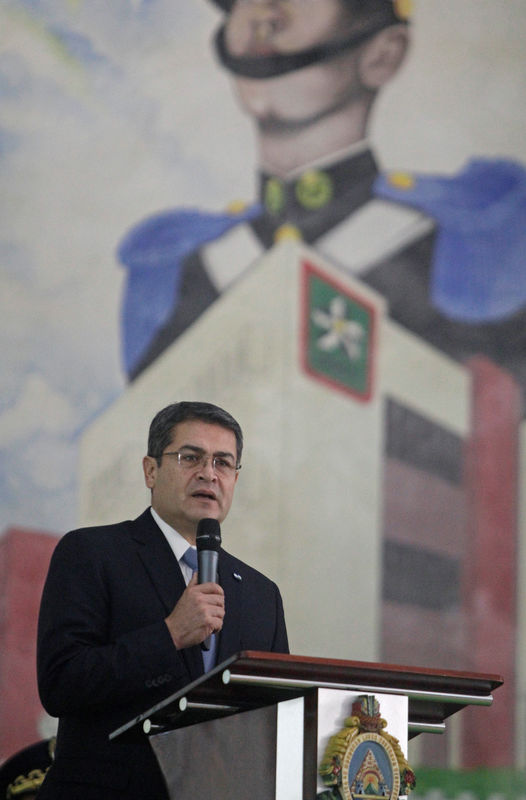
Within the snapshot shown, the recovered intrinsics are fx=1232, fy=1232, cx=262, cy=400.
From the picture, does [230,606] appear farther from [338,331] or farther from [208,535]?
[338,331]

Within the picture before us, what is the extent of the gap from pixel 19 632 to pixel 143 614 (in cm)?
427

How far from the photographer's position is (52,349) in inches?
291

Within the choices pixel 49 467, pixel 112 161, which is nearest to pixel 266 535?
pixel 49 467

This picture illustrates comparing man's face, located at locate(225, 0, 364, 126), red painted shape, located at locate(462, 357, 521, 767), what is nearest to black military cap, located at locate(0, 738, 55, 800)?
red painted shape, located at locate(462, 357, 521, 767)

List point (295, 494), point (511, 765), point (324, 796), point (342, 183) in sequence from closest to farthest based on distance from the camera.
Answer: point (324, 796)
point (511, 765)
point (295, 494)
point (342, 183)

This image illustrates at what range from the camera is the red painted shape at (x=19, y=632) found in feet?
21.6

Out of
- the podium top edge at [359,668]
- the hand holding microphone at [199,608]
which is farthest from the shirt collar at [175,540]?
the podium top edge at [359,668]

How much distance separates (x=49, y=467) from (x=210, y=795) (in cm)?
501

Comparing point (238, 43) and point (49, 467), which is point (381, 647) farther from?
point (238, 43)

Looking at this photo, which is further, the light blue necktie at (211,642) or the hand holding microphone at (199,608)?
the light blue necktie at (211,642)

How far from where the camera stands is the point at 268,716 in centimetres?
229

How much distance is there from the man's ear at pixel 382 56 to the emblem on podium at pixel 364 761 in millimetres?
6034

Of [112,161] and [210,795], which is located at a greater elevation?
[112,161]

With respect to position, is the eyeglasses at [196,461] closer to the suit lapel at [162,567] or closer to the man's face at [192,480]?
the man's face at [192,480]
